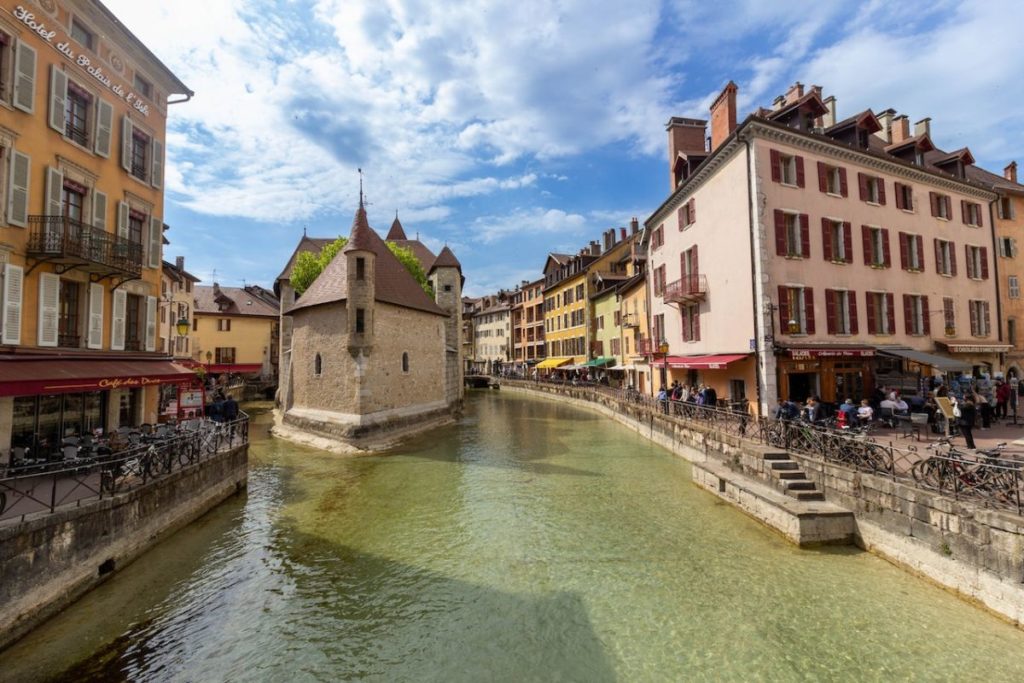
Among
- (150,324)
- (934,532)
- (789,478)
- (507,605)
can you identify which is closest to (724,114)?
(789,478)

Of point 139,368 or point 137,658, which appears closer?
point 137,658

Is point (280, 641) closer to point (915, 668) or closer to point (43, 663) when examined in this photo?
point (43, 663)

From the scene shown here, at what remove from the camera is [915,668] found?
5664 mm

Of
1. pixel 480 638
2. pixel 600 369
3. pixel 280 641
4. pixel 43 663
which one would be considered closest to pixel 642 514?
pixel 480 638

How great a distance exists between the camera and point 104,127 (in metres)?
12.7

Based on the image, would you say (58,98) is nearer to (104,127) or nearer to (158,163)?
(104,127)

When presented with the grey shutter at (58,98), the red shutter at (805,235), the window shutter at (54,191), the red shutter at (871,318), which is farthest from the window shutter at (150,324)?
the red shutter at (871,318)

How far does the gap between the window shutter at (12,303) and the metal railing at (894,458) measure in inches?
703

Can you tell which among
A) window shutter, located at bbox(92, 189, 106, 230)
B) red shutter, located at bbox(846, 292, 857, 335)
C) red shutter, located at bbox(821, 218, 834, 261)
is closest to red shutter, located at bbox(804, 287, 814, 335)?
red shutter, located at bbox(821, 218, 834, 261)

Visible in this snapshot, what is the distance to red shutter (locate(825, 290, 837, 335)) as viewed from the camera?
55.9 ft

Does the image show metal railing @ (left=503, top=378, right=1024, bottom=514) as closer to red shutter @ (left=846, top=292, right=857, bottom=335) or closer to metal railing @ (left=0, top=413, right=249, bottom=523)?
red shutter @ (left=846, top=292, right=857, bottom=335)

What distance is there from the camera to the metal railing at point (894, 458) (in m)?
6.92

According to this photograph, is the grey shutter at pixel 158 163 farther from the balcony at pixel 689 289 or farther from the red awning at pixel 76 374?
the balcony at pixel 689 289

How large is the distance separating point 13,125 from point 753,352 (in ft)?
69.6
